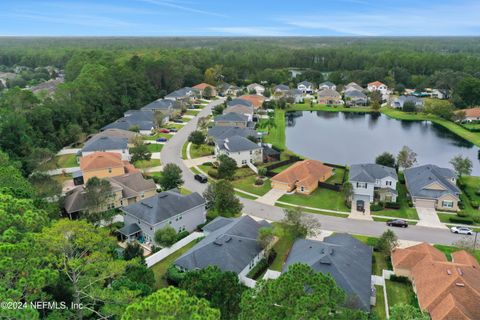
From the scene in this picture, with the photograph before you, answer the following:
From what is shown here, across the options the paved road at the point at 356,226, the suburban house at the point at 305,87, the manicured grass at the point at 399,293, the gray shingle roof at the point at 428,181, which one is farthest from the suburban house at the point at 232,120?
the suburban house at the point at 305,87

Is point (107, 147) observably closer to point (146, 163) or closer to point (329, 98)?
point (146, 163)

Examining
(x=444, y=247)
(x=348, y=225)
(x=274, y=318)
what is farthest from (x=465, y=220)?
(x=274, y=318)

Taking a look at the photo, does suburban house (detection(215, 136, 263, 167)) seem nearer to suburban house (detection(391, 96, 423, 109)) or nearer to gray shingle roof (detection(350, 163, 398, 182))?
gray shingle roof (detection(350, 163, 398, 182))

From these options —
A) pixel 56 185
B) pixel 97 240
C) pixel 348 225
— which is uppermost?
pixel 97 240

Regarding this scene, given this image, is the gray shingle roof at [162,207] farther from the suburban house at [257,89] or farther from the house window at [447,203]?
the suburban house at [257,89]

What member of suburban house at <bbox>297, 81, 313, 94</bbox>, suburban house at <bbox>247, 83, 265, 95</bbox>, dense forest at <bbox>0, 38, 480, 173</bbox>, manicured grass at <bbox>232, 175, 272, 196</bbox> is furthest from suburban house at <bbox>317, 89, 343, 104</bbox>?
manicured grass at <bbox>232, 175, 272, 196</bbox>

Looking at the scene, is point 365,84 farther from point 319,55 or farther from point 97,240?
point 97,240
